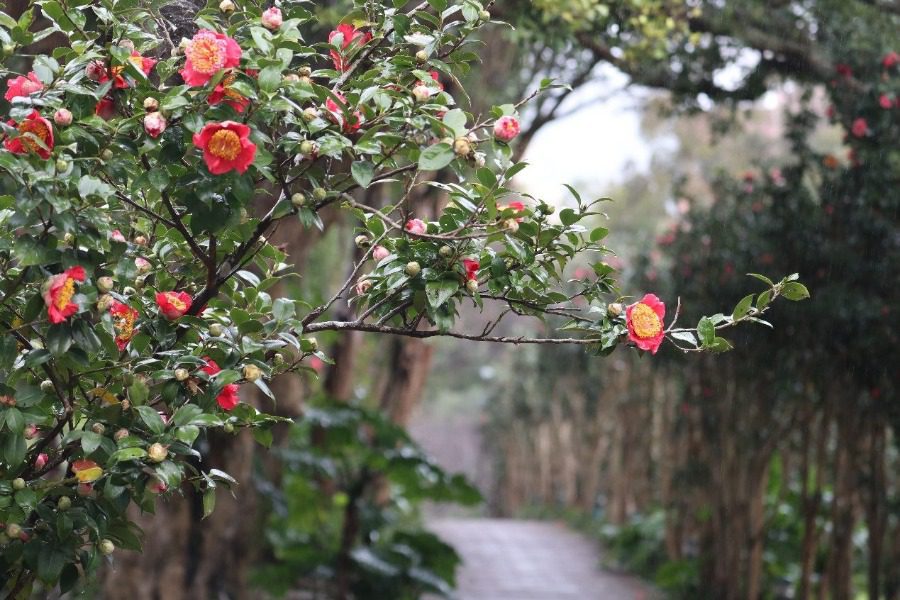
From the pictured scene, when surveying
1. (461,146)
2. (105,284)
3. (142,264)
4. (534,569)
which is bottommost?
(534,569)

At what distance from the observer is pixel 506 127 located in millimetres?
1891

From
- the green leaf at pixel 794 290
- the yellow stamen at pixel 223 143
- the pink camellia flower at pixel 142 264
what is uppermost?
the yellow stamen at pixel 223 143

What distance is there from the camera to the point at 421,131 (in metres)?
1.91

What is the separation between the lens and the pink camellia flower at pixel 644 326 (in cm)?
205

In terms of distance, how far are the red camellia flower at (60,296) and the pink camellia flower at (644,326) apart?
1106mm

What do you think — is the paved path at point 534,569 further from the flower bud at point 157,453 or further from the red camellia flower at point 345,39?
the flower bud at point 157,453

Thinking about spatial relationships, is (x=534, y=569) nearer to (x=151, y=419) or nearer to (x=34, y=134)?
(x=151, y=419)

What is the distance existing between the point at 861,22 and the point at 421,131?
527cm

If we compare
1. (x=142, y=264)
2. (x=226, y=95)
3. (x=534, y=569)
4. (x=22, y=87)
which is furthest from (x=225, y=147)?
(x=534, y=569)

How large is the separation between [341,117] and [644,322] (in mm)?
763

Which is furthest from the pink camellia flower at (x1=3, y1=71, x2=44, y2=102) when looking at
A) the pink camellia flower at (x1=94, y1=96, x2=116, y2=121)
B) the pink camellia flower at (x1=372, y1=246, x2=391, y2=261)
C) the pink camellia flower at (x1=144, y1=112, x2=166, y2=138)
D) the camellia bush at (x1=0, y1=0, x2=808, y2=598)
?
the pink camellia flower at (x1=372, y1=246, x2=391, y2=261)

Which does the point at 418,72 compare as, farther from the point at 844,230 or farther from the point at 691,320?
the point at 691,320

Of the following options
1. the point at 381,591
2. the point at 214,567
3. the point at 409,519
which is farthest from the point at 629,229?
the point at 214,567

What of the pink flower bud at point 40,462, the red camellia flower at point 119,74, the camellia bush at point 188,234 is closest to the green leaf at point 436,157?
the camellia bush at point 188,234
